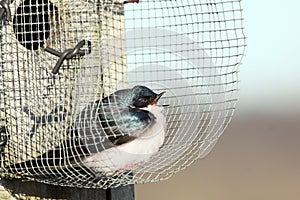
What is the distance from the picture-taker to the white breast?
7.14 ft

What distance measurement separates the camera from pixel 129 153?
2195 millimetres

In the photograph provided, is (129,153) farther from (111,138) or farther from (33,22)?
(33,22)

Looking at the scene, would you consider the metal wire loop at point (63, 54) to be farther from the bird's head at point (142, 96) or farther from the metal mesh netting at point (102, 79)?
the bird's head at point (142, 96)

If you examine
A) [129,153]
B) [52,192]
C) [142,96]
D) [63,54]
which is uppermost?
[63,54]

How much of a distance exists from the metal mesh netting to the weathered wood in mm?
43

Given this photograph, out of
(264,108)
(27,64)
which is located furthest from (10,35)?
(264,108)

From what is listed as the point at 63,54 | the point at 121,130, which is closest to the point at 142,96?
the point at 121,130

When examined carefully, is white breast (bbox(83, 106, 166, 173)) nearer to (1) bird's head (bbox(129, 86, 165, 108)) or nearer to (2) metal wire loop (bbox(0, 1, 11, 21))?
(1) bird's head (bbox(129, 86, 165, 108))

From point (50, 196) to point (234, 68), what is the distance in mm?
553

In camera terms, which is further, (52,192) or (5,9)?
(52,192)

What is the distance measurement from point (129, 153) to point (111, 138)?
0.17 feet

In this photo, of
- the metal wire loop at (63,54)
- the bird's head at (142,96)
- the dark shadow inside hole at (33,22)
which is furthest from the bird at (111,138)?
the dark shadow inside hole at (33,22)

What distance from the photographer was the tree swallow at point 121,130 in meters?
2.17

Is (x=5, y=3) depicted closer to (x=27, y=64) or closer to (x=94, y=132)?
(x=27, y=64)
